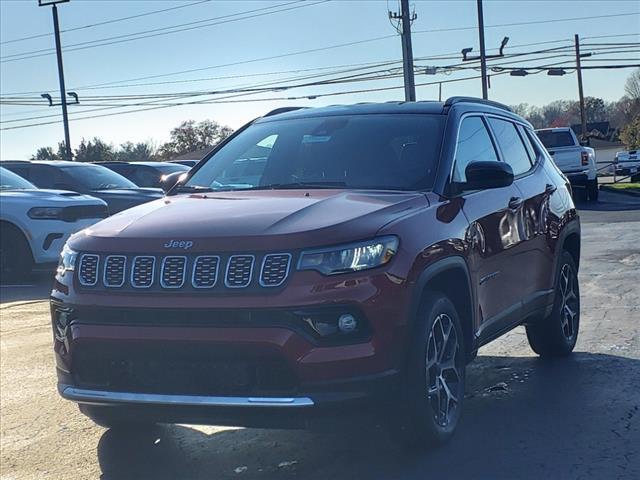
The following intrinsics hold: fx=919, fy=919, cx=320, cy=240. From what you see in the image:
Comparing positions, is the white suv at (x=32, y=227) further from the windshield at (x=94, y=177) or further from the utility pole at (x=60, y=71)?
the utility pole at (x=60, y=71)

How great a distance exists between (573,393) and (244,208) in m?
2.60

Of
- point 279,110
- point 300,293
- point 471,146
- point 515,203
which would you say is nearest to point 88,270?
point 300,293

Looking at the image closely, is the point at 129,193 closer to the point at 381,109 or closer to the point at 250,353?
the point at 381,109

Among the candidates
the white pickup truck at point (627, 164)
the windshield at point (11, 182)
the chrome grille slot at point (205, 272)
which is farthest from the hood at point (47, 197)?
the white pickup truck at point (627, 164)

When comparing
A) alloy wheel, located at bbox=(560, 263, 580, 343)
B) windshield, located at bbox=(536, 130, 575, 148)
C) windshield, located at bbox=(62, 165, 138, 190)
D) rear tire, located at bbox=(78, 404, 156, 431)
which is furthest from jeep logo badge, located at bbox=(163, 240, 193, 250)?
windshield, located at bbox=(536, 130, 575, 148)

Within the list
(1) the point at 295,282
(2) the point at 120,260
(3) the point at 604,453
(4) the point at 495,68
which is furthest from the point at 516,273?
(4) the point at 495,68

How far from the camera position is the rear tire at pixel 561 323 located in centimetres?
668

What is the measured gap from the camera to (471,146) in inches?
224

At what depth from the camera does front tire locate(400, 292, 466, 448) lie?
13.9 ft

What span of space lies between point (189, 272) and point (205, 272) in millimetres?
79

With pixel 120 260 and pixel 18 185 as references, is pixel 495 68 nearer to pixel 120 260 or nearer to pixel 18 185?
pixel 18 185

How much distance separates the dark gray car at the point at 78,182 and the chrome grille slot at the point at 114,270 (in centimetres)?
1019

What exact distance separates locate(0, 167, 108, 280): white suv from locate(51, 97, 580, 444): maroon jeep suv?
22.4 feet

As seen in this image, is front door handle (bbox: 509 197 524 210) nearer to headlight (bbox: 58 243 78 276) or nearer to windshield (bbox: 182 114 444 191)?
windshield (bbox: 182 114 444 191)
